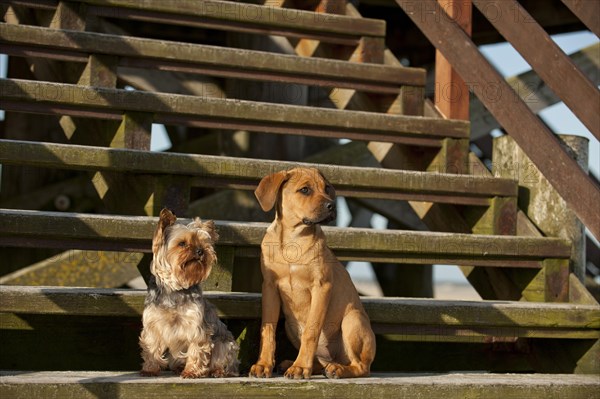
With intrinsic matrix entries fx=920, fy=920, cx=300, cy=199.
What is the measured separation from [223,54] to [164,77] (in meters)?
2.25

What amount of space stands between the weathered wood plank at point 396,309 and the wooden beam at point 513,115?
478 mm

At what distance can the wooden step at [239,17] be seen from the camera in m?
5.12

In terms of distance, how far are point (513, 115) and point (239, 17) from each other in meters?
1.93

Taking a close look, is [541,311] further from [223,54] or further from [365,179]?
[223,54]

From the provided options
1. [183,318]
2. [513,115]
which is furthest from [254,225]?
[513,115]

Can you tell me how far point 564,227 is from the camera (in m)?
4.40

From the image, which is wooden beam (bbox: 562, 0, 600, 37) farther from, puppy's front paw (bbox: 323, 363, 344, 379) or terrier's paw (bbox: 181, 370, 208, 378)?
terrier's paw (bbox: 181, 370, 208, 378)

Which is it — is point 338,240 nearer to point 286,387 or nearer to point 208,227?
point 208,227

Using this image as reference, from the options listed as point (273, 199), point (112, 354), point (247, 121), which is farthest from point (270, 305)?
point (247, 121)

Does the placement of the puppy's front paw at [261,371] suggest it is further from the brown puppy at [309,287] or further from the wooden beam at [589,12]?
the wooden beam at [589,12]

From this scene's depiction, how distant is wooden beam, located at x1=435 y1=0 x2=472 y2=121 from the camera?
16.7 ft

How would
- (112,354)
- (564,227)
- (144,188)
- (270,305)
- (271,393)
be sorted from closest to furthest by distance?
(271,393) → (270,305) → (112,354) → (144,188) → (564,227)

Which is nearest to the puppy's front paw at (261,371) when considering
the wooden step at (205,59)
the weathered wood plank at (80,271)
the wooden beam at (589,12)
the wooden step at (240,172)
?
the wooden step at (240,172)

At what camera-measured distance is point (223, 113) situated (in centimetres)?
456
